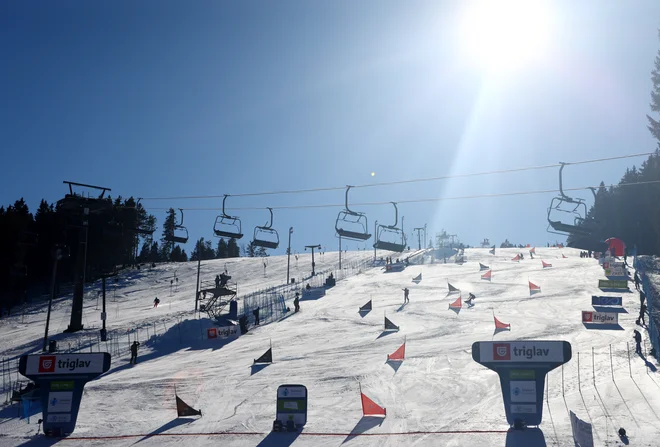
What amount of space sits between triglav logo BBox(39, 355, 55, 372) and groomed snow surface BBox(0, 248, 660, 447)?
1.99m

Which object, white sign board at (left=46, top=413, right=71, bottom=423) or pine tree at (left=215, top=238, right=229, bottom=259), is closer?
white sign board at (left=46, top=413, right=71, bottom=423)

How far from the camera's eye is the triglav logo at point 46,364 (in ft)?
50.7

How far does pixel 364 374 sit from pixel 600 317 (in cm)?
1506

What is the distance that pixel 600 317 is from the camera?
29.4 m

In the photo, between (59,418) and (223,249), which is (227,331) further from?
(223,249)

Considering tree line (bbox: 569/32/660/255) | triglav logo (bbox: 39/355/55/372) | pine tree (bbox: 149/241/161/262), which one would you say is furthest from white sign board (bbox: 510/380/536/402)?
pine tree (bbox: 149/241/161/262)

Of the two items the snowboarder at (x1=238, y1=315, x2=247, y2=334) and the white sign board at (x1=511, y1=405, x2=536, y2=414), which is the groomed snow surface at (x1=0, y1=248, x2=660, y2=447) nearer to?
the white sign board at (x1=511, y1=405, x2=536, y2=414)

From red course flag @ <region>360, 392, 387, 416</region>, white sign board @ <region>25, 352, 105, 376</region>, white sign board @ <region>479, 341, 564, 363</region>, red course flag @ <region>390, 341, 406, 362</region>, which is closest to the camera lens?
white sign board @ <region>479, 341, 564, 363</region>

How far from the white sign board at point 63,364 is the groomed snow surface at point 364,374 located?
193 centimetres

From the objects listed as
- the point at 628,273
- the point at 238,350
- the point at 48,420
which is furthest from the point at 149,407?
the point at 628,273

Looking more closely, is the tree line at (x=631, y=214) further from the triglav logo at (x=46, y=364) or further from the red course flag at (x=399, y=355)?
the triglav logo at (x=46, y=364)

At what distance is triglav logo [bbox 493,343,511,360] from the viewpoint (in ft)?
47.8

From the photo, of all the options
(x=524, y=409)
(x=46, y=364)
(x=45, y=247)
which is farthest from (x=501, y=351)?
(x=45, y=247)

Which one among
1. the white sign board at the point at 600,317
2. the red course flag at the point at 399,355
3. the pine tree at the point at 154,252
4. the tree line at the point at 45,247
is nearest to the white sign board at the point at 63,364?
the red course flag at the point at 399,355
